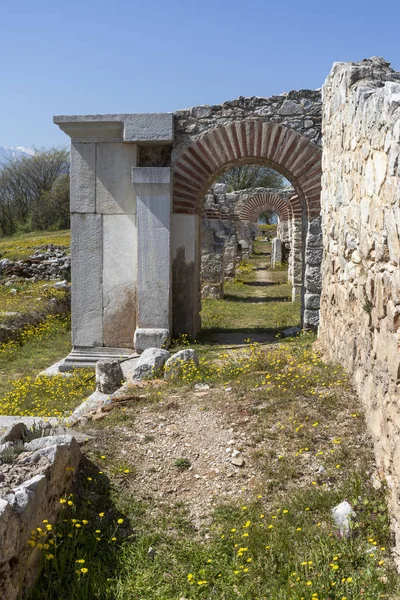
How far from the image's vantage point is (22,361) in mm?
8469

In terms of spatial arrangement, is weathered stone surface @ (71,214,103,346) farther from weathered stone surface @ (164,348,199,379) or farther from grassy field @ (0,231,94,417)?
weathered stone surface @ (164,348,199,379)

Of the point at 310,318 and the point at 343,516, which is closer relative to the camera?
the point at 343,516

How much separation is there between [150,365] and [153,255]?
1.99 metres

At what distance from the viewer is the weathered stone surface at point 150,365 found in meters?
5.95

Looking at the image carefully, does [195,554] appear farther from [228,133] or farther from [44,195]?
[44,195]

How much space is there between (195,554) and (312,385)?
1957 millimetres

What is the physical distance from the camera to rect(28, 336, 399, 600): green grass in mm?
2678

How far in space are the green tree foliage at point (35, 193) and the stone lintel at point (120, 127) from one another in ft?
Result: 90.6

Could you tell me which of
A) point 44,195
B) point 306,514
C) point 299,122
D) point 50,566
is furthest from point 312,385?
point 44,195

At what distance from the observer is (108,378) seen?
6090mm

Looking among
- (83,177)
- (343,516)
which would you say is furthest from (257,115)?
(343,516)

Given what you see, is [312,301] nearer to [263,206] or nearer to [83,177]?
[83,177]

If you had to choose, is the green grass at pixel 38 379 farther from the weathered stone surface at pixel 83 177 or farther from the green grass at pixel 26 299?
the weathered stone surface at pixel 83 177

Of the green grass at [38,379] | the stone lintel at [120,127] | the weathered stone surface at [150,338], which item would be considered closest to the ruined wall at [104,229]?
the stone lintel at [120,127]
